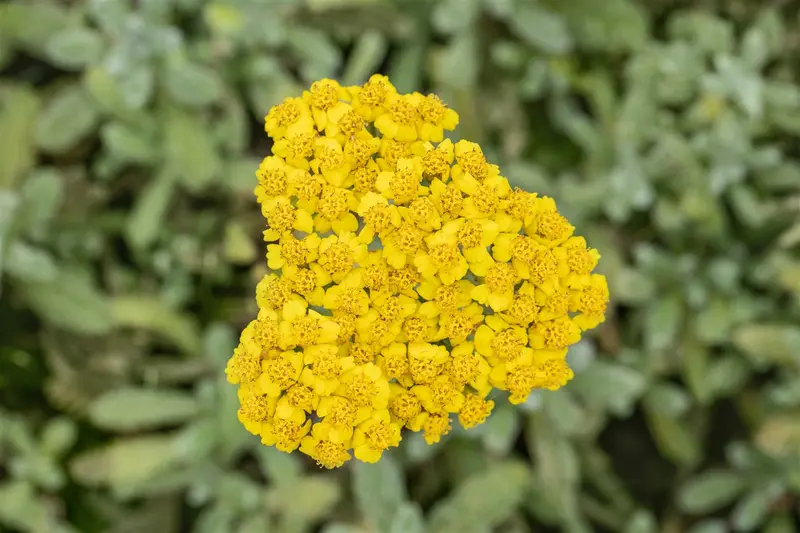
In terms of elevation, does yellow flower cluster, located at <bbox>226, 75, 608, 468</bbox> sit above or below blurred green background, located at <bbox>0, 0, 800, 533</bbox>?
below

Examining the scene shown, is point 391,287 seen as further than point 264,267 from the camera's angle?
No

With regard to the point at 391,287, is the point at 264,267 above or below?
above

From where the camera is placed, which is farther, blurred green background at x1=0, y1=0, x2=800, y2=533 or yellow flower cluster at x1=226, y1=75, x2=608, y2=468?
blurred green background at x1=0, y1=0, x2=800, y2=533

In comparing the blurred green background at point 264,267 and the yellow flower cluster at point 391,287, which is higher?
the blurred green background at point 264,267

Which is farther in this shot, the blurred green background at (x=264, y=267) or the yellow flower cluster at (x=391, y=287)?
the blurred green background at (x=264, y=267)
